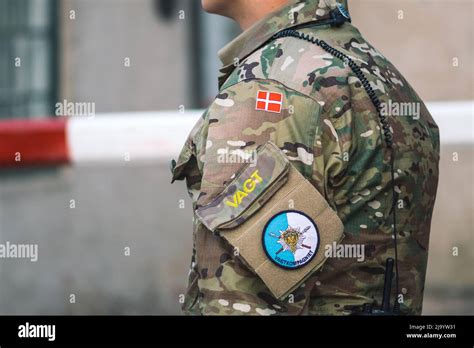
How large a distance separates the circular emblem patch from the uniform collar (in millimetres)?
487

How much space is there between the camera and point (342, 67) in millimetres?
2355

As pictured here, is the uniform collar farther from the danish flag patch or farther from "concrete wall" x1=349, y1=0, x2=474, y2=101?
"concrete wall" x1=349, y1=0, x2=474, y2=101

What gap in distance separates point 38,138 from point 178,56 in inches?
65.6

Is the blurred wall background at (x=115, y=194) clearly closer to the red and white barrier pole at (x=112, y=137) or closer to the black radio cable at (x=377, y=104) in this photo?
the red and white barrier pole at (x=112, y=137)

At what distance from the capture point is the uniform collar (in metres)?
2.49

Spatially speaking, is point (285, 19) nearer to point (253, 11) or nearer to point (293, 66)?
point (253, 11)

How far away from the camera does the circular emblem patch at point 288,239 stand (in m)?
2.22

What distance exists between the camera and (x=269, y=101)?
2.26m

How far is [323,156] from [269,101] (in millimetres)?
164

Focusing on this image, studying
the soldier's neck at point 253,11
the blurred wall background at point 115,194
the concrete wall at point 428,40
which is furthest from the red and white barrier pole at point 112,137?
the soldier's neck at point 253,11

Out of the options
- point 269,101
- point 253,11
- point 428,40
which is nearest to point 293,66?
point 269,101

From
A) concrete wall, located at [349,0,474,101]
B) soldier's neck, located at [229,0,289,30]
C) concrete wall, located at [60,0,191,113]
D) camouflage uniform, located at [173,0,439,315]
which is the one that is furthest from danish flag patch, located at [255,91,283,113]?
concrete wall, located at [60,0,191,113]
